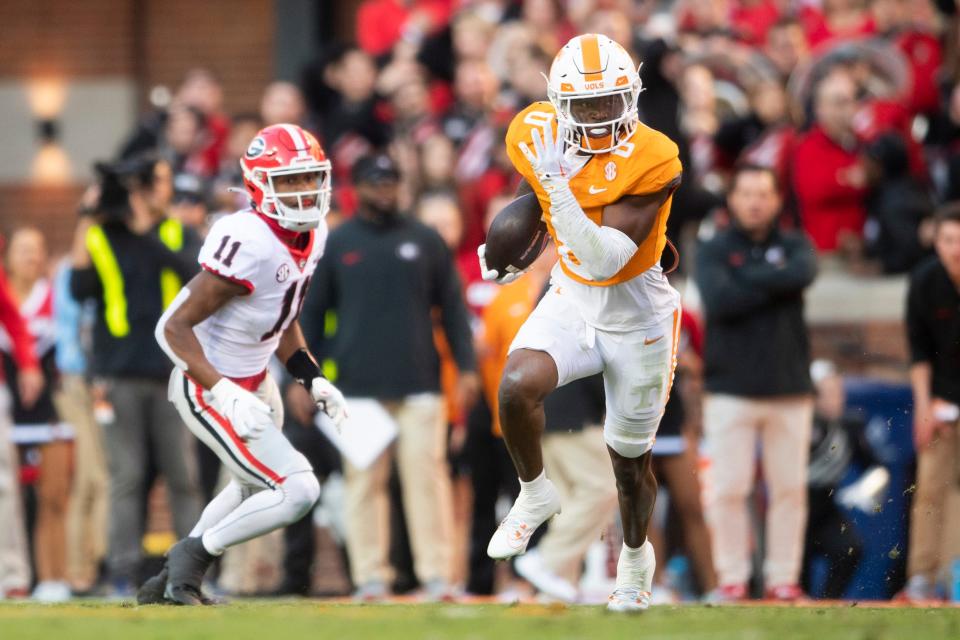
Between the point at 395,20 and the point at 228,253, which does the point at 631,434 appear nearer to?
the point at 228,253

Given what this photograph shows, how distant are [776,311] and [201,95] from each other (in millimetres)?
6004

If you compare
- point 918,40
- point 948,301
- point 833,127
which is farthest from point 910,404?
point 918,40

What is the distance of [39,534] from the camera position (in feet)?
35.8

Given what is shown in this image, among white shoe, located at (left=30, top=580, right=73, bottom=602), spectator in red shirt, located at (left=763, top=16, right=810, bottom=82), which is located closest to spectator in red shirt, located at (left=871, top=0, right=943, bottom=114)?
spectator in red shirt, located at (left=763, top=16, right=810, bottom=82)

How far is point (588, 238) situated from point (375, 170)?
3553mm

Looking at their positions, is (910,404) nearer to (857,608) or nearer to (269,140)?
(857,608)

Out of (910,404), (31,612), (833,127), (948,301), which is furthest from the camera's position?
(833,127)

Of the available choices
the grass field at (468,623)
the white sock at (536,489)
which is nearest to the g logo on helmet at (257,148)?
the white sock at (536,489)

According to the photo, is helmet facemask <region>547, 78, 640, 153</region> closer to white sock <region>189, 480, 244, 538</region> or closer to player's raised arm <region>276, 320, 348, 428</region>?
player's raised arm <region>276, 320, 348, 428</region>

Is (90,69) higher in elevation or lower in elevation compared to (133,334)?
higher

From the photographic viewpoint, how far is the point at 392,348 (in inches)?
379

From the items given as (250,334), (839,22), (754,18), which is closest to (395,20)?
(754,18)

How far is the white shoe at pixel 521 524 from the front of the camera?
266 inches

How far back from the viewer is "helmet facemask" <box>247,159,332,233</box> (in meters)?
7.16
